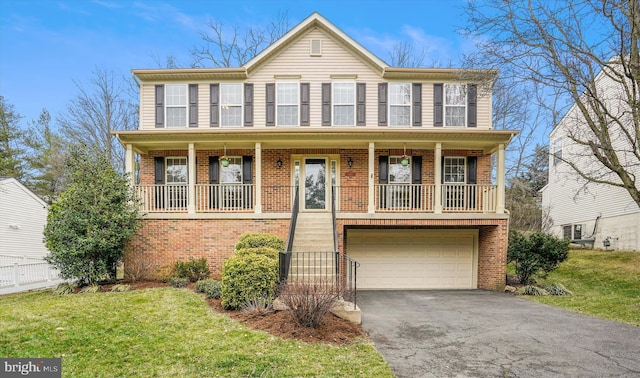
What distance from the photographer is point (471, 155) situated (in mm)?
11742

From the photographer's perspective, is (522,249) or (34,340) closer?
(34,340)

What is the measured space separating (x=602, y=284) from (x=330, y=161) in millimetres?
10098

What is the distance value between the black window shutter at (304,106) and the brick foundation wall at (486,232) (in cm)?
394

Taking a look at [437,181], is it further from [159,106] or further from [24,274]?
[24,274]

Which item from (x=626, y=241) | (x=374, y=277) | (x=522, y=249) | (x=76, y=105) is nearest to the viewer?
(x=522, y=249)

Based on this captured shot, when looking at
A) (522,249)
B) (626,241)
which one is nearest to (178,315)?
(522,249)

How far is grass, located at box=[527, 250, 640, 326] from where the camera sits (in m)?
7.72

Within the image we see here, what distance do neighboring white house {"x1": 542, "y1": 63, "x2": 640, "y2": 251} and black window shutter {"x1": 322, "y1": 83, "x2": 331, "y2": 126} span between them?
838 cm

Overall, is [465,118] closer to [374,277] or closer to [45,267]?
[374,277]

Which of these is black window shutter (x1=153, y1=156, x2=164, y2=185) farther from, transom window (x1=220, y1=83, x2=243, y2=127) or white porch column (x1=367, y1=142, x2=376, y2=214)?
white porch column (x1=367, y1=142, x2=376, y2=214)

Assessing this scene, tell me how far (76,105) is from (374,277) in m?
21.0

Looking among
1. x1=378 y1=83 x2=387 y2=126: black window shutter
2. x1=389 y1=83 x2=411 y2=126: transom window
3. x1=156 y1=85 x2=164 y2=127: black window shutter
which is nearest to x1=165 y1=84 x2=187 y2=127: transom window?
x1=156 y1=85 x2=164 y2=127: black window shutter

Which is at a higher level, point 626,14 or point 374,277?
point 626,14

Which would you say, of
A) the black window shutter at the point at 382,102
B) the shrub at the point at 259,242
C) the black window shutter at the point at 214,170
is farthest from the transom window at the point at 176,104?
the black window shutter at the point at 382,102
